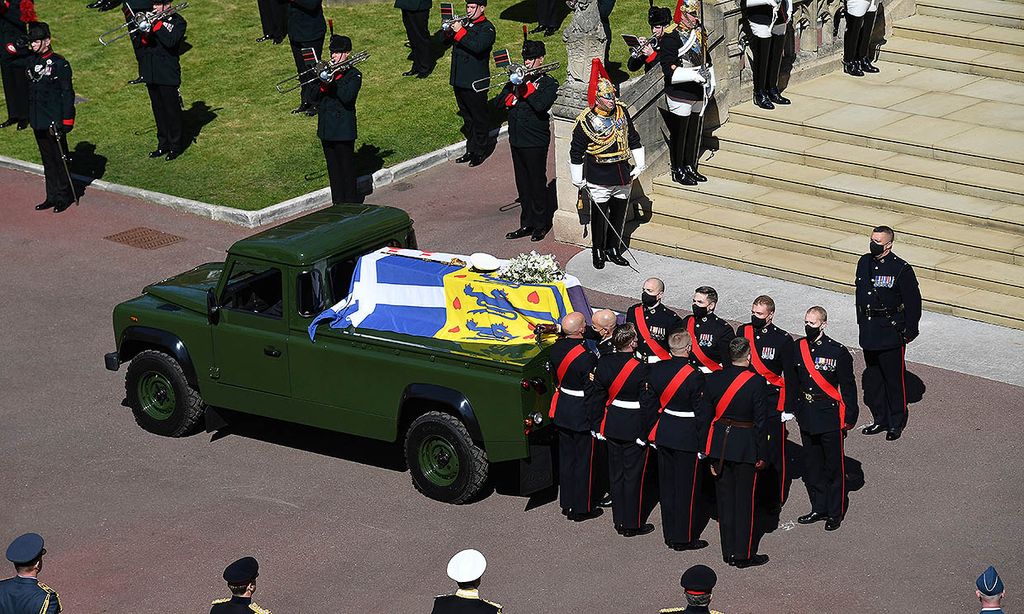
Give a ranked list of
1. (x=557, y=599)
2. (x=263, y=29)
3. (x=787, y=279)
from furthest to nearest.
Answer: (x=263, y=29), (x=787, y=279), (x=557, y=599)

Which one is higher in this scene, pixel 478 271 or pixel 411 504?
pixel 478 271

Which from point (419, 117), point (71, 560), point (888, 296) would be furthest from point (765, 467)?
point (419, 117)


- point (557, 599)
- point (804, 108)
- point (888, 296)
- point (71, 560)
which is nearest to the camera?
point (557, 599)

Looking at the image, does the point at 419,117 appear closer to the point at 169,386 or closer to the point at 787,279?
the point at 787,279

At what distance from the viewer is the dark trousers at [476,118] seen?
2095cm

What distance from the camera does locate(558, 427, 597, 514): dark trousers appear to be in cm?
1227

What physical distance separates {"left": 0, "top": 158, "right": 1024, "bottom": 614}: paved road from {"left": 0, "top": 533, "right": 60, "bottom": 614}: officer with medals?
6.98 feet

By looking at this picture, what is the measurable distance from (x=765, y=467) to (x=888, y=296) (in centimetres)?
257

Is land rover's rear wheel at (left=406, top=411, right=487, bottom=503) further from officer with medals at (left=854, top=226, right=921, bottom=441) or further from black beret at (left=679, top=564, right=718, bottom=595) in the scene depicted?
black beret at (left=679, top=564, right=718, bottom=595)

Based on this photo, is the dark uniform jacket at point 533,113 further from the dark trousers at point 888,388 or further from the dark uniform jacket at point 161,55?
the dark trousers at point 888,388

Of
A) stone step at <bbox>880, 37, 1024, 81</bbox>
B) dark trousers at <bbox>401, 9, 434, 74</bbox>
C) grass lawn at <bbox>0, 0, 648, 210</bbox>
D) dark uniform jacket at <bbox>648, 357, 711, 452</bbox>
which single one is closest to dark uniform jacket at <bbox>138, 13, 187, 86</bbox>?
grass lawn at <bbox>0, 0, 648, 210</bbox>

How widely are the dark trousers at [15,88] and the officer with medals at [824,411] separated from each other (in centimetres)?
1522

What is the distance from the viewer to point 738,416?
11.4 m

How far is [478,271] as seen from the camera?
13.4 meters
